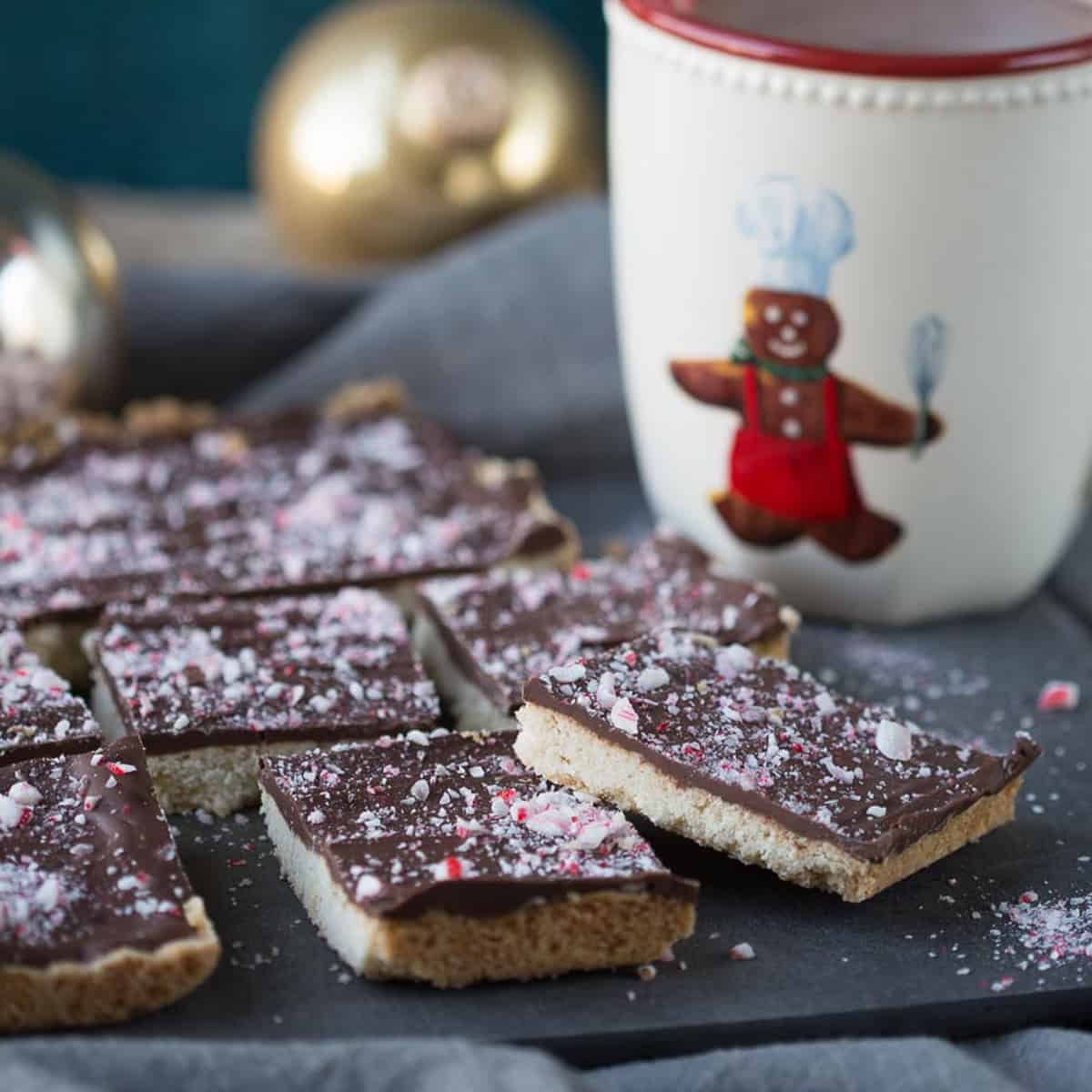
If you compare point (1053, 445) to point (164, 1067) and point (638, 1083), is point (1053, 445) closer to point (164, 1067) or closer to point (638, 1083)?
point (638, 1083)

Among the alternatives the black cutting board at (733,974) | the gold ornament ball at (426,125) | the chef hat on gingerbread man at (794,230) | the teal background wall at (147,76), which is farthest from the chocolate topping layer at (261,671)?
the teal background wall at (147,76)

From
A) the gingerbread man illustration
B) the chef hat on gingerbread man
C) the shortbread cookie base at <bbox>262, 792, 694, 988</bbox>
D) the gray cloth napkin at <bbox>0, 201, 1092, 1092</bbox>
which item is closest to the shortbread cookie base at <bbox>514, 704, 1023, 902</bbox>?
the shortbread cookie base at <bbox>262, 792, 694, 988</bbox>

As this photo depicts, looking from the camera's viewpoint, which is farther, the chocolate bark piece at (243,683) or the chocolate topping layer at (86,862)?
the chocolate bark piece at (243,683)

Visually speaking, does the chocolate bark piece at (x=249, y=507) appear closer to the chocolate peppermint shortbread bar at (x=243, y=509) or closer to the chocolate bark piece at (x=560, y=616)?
the chocolate peppermint shortbread bar at (x=243, y=509)

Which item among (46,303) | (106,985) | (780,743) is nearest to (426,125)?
(46,303)

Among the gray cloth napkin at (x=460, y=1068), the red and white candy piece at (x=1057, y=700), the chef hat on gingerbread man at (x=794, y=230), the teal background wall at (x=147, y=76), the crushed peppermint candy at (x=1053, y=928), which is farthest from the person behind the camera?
the teal background wall at (x=147, y=76)

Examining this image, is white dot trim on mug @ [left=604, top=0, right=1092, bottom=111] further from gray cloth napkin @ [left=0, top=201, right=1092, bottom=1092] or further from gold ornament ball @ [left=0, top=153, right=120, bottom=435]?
gold ornament ball @ [left=0, top=153, right=120, bottom=435]

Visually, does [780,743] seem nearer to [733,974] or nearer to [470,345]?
[733,974]
